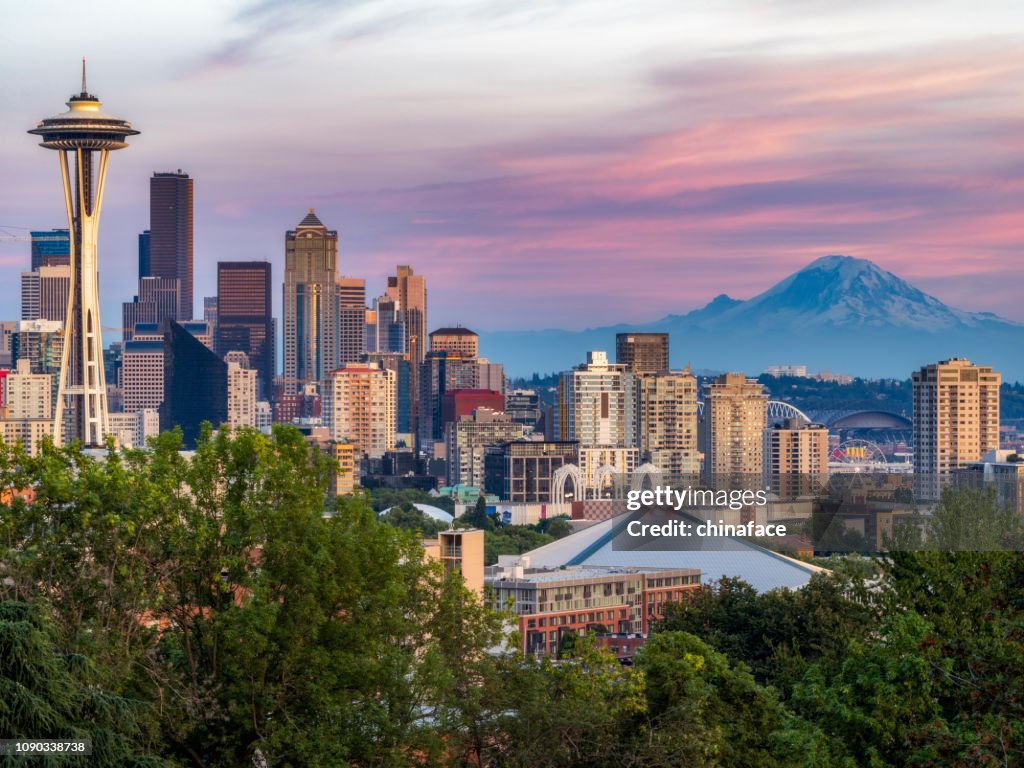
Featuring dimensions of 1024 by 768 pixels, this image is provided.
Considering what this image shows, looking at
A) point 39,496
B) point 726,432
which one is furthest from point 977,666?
point 726,432

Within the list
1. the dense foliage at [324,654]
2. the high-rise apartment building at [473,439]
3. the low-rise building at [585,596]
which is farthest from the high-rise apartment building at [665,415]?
the dense foliage at [324,654]

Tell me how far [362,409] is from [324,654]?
178145mm

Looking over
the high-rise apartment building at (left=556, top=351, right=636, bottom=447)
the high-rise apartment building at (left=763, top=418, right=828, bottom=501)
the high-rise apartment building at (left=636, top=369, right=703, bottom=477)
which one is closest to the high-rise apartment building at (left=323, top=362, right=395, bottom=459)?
the high-rise apartment building at (left=556, top=351, right=636, bottom=447)

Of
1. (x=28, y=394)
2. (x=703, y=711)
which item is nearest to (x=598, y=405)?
(x=28, y=394)

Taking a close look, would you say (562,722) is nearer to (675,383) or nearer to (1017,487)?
(1017,487)

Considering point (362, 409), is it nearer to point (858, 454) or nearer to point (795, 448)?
point (858, 454)

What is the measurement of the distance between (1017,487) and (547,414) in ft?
400

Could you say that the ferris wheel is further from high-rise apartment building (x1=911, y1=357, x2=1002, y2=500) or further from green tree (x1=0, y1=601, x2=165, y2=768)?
green tree (x1=0, y1=601, x2=165, y2=768)

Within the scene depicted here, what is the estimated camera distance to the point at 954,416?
129875mm

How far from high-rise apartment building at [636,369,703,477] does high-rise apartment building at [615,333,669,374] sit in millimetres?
14383

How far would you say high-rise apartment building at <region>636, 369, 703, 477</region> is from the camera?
152625mm

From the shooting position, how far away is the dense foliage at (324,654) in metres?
15.8

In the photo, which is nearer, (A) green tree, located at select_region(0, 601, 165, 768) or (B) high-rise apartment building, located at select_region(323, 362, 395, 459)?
(A) green tree, located at select_region(0, 601, 165, 768)

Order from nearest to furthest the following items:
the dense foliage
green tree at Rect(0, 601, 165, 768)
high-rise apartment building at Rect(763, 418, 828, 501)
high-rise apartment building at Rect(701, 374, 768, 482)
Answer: green tree at Rect(0, 601, 165, 768)
the dense foliage
high-rise apartment building at Rect(763, 418, 828, 501)
high-rise apartment building at Rect(701, 374, 768, 482)
